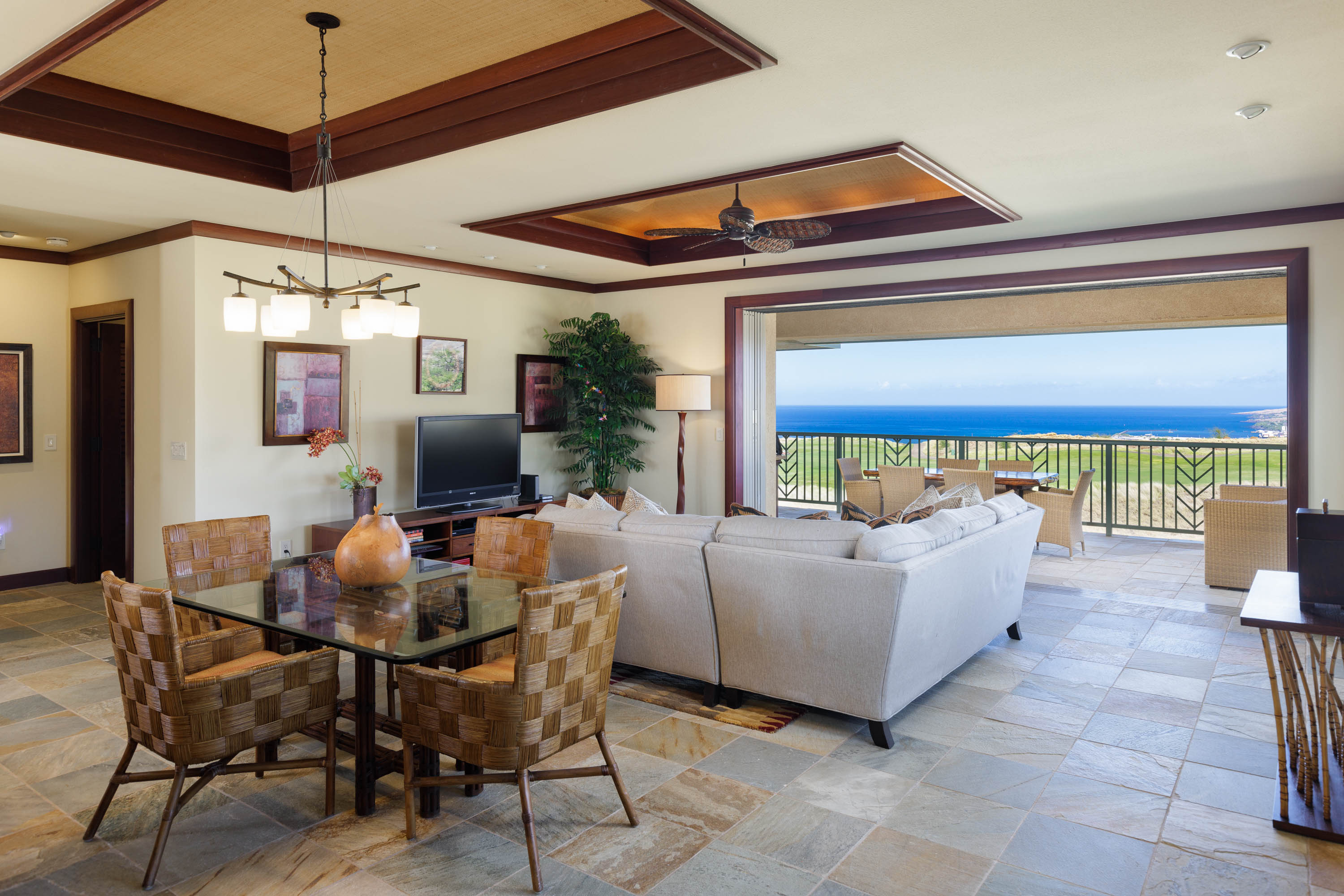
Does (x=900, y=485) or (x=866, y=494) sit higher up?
(x=900, y=485)

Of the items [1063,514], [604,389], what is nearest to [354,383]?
[604,389]

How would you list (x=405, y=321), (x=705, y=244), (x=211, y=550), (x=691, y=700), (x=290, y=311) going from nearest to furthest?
(x=290, y=311), (x=405, y=321), (x=211, y=550), (x=691, y=700), (x=705, y=244)

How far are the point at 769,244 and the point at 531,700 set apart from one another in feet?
10.9

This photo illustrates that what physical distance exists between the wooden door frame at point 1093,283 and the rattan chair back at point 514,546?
334 centimetres

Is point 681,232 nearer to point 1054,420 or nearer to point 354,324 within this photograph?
point 354,324

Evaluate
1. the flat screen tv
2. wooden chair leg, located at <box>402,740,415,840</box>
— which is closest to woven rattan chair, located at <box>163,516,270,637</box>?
wooden chair leg, located at <box>402,740,415,840</box>

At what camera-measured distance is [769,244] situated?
484 centimetres

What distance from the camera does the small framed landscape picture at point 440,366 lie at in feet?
20.6

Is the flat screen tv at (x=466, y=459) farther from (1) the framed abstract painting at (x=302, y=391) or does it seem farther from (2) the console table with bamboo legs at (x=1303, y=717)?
(2) the console table with bamboo legs at (x=1303, y=717)

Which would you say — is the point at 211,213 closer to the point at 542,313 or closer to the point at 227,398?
the point at 227,398

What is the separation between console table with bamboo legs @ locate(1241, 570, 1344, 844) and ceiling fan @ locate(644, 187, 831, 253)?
9.35 ft

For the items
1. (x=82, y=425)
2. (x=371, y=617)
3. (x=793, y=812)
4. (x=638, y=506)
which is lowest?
(x=793, y=812)

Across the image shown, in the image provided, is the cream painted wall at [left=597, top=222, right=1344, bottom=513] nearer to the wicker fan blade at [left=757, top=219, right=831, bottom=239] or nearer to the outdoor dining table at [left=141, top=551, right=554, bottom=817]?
the wicker fan blade at [left=757, top=219, right=831, bottom=239]

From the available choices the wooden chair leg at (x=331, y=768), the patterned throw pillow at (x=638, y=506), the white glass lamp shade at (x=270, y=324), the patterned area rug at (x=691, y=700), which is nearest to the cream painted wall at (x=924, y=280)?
the patterned throw pillow at (x=638, y=506)
